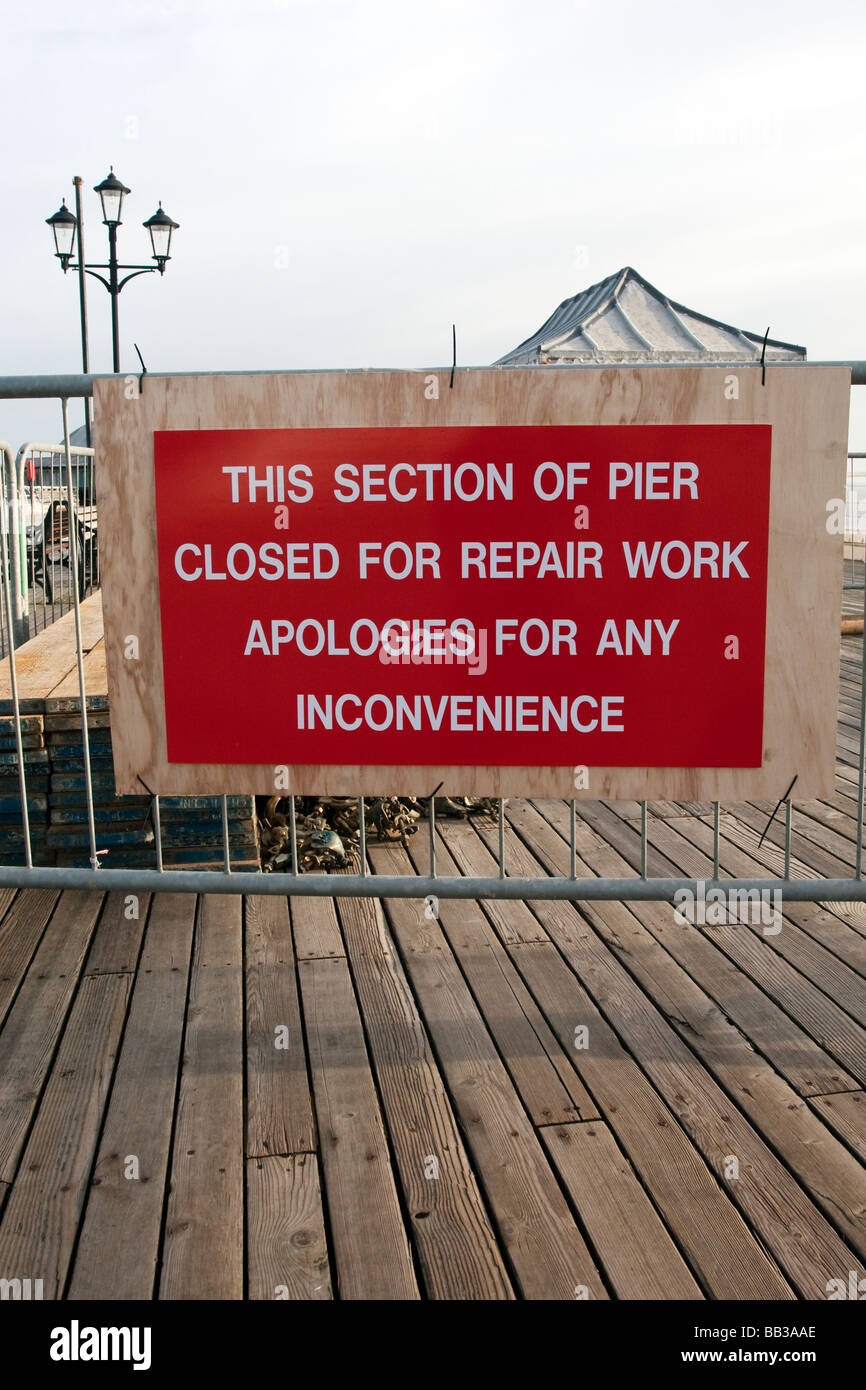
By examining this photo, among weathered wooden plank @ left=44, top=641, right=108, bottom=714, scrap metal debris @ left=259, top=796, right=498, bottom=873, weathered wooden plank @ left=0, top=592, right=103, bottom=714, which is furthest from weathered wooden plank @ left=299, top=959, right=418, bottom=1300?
weathered wooden plank @ left=0, top=592, right=103, bottom=714

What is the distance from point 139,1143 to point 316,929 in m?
1.44

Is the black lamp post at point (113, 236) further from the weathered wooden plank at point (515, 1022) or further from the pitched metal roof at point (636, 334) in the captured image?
the weathered wooden plank at point (515, 1022)

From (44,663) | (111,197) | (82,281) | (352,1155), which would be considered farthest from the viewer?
(82,281)

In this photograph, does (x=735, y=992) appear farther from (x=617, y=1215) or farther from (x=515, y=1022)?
(x=617, y=1215)

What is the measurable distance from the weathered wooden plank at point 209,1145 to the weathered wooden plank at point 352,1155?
220mm

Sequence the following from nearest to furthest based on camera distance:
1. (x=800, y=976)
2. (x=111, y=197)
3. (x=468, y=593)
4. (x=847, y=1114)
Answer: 1. (x=847, y=1114)
2. (x=468, y=593)
3. (x=800, y=976)
4. (x=111, y=197)

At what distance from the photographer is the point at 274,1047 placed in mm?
3404

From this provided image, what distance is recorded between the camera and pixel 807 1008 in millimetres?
3609

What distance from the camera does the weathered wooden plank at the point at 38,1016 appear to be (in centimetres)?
304

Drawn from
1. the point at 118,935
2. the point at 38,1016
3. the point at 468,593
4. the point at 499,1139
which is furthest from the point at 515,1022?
the point at 118,935

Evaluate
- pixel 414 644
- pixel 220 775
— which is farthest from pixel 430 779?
pixel 220 775

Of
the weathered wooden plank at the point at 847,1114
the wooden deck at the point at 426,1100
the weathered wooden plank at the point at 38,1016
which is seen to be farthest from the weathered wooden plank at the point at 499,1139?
the weathered wooden plank at the point at 38,1016

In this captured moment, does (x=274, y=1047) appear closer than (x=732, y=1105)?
No
